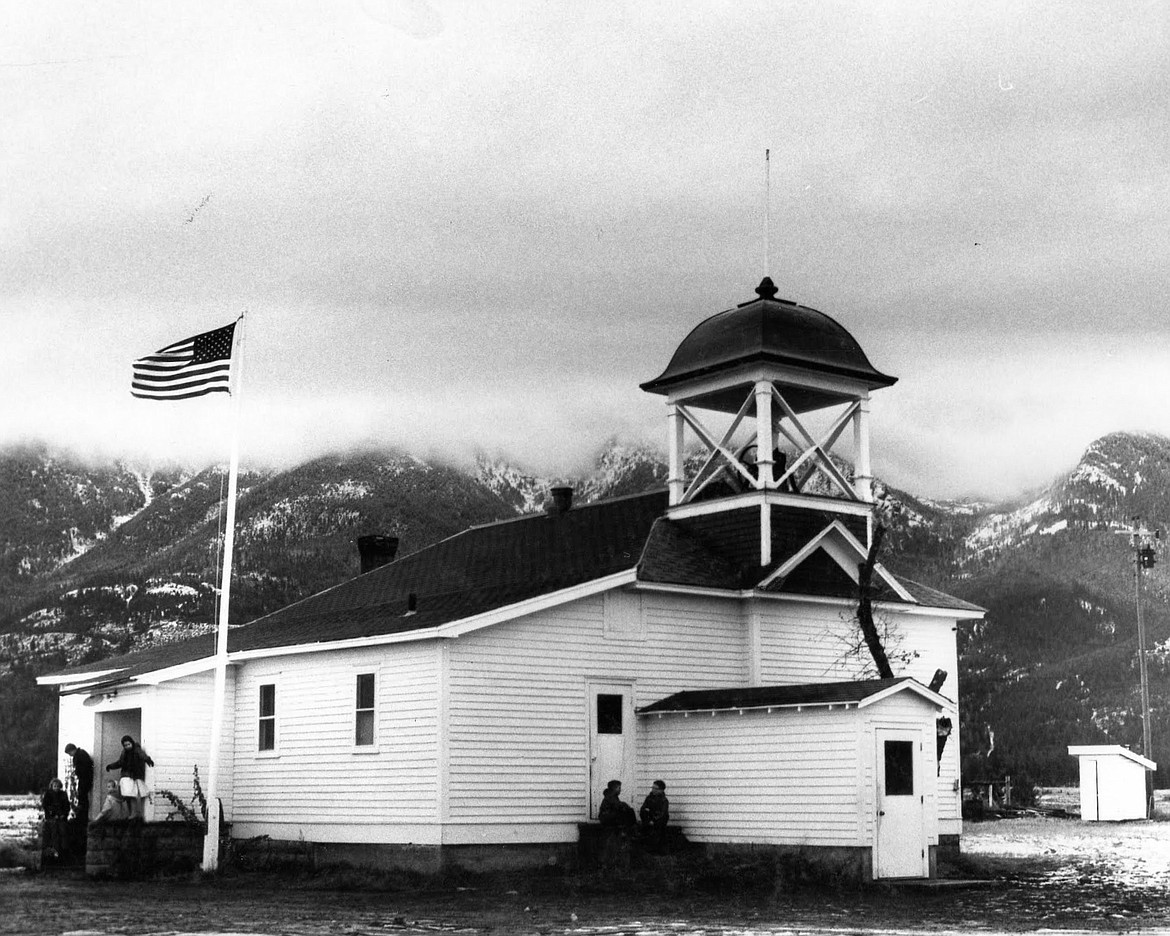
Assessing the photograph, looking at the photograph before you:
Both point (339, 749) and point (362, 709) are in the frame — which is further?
point (339, 749)

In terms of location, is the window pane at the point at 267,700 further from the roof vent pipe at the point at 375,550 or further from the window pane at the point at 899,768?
the window pane at the point at 899,768

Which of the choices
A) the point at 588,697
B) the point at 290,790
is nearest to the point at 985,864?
the point at 588,697

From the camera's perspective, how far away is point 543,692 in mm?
28281

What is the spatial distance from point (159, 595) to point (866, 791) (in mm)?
118531

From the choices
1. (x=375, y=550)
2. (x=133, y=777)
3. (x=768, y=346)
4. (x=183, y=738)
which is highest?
(x=768, y=346)

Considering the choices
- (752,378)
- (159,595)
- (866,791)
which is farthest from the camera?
(159,595)

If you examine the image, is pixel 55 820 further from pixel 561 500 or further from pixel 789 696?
pixel 789 696

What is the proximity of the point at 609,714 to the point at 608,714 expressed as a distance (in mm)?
16

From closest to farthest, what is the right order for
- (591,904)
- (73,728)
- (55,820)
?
(591,904) < (55,820) < (73,728)

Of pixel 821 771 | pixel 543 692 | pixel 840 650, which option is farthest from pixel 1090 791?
pixel 543 692

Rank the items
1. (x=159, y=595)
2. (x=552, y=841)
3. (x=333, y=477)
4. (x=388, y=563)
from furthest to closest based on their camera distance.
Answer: (x=333, y=477)
(x=159, y=595)
(x=388, y=563)
(x=552, y=841)

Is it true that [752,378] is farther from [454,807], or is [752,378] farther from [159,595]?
[159,595]

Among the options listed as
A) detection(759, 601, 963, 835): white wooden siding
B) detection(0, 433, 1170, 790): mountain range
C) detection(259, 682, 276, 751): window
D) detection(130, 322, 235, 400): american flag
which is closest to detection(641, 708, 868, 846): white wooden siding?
detection(759, 601, 963, 835): white wooden siding

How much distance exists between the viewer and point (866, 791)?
25922 mm
